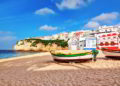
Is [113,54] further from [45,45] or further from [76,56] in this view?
[45,45]

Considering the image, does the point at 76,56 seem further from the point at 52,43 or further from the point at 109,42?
the point at 52,43

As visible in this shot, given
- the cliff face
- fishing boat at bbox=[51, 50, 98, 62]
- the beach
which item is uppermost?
the cliff face

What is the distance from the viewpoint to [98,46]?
3941 centimetres

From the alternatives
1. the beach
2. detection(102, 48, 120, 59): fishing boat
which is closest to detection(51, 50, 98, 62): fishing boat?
the beach

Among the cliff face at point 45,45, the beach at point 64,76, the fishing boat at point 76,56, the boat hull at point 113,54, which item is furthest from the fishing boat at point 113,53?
the cliff face at point 45,45

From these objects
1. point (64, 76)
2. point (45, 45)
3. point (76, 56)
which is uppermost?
point (45, 45)

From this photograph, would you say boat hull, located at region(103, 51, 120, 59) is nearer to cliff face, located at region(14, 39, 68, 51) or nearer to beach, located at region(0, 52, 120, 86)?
beach, located at region(0, 52, 120, 86)

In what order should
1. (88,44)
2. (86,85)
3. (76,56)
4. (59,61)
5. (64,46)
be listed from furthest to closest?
(64,46), (88,44), (59,61), (76,56), (86,85)

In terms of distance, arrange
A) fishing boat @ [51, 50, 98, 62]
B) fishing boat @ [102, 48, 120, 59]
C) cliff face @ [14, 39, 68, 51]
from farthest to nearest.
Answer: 1. cliff face @ [14, 39, 68, 51]
2. fishing boat @ [102, 48, 120, 59]
3. fishing boat @ [51, 50, 98, 62]

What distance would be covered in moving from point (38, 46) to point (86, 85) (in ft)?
279

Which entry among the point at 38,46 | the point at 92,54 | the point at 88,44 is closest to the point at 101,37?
the point at 88,44

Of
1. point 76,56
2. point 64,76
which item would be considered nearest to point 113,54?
point 76,56

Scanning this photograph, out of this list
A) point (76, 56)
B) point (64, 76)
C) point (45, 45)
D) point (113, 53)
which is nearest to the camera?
point (64, 76)

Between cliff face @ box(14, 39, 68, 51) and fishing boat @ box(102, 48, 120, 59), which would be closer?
fishing boat @ box(102, 48, 120, 59)
